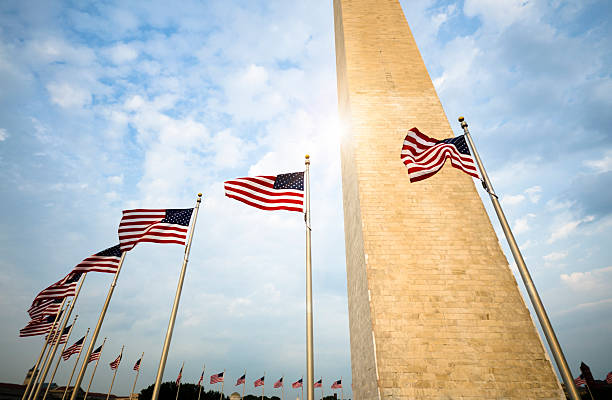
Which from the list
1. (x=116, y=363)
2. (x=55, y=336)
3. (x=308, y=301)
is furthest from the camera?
(x=116, y=363)

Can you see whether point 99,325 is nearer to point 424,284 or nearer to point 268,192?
point 268,192

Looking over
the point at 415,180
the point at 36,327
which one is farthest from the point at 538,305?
the point at 36,327

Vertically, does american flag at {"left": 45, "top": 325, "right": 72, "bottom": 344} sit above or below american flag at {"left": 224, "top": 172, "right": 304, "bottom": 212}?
below

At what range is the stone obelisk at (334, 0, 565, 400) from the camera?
969 cm

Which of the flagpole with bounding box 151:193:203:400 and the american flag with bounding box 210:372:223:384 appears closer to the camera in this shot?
the flagpole with bounding box 151:193:203:400

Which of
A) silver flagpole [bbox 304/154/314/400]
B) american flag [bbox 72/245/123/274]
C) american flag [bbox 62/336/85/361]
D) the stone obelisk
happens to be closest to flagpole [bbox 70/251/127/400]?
american flag [bbox 72/245/123/274]

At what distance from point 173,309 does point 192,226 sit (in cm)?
275

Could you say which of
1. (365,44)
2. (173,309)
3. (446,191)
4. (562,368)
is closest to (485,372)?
(562,368)

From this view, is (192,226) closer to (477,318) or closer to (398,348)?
(398,348)

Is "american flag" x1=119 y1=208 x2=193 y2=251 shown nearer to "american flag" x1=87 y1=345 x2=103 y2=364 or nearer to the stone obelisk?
the stone obelisk

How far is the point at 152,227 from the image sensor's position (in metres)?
9.97

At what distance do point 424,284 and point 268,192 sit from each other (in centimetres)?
720

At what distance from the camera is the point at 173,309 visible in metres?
8.73

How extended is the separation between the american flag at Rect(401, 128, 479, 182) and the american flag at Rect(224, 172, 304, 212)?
3057 mm
